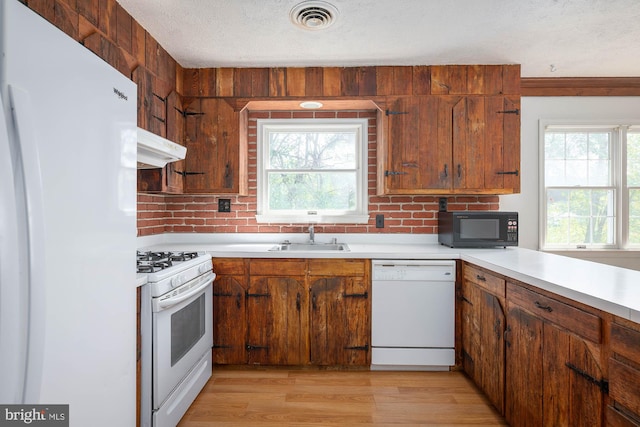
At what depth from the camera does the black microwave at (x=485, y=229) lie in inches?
108

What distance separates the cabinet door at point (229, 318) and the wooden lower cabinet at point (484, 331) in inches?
62.9

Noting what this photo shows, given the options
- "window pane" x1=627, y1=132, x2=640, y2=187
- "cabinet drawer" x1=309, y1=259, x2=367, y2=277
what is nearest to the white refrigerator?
"cabinet drawer" x1=309, y1=259, x2=367, y2=277

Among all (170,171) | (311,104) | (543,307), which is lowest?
(543,307)

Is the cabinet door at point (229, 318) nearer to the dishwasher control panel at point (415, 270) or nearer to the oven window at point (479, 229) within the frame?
the dishwasher control panel at point (415, 270)

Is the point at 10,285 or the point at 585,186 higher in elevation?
the point at 585,186

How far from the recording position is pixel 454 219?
2.77 meters

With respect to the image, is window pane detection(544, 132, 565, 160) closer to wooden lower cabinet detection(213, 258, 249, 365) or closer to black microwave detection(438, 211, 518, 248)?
black microwave detection(438, 211, 518, 248)

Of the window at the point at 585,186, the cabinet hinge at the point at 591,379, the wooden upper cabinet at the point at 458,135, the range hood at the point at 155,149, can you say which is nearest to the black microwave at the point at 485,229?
the wooden upper cabinet at the point at 458,135

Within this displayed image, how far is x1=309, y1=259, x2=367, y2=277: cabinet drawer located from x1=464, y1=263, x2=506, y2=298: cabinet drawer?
28.3 inches

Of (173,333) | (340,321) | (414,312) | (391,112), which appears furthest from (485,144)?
(173,333)

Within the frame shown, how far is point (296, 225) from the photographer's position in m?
3.23

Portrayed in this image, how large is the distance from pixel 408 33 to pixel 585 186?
7.57ft

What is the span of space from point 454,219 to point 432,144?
0.63 meters

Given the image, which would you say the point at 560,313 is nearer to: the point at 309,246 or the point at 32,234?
the point at 32,234
